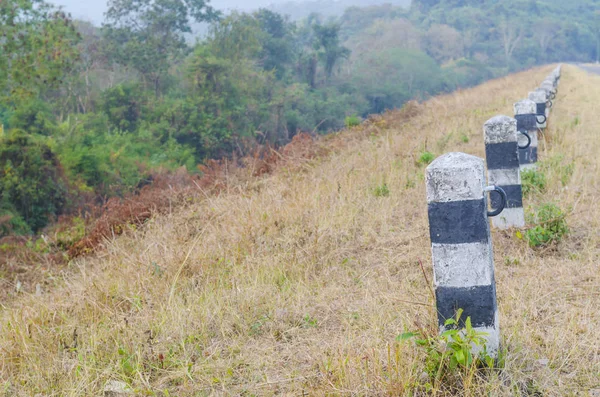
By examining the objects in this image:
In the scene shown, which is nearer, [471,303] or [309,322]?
[471,303]

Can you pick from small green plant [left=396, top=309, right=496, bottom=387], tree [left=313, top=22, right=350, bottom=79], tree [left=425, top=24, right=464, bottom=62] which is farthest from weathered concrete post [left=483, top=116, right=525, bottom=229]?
tree [left=425, top=24, right=464, bottom=62]

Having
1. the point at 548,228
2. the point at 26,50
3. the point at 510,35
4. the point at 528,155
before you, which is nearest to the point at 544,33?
the point at 510,35

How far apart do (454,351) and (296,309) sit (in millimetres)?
1429

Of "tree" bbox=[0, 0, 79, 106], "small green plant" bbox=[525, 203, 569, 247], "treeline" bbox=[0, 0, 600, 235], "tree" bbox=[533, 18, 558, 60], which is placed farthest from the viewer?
"tree" bbox=[533, 18, 558, 60]

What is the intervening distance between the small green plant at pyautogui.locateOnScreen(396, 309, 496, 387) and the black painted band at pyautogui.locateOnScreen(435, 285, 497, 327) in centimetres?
4

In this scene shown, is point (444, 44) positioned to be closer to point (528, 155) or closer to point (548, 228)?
point (528, 155)

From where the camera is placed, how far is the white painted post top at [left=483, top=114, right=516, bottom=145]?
15.6ft

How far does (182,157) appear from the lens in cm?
3334

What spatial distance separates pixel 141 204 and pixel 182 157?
24.9 metres

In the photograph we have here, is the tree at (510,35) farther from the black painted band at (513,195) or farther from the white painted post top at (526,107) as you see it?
the black painted band at (513,195)

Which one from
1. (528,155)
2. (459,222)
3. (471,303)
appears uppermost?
(459,222)

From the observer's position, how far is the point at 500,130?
4.82 m

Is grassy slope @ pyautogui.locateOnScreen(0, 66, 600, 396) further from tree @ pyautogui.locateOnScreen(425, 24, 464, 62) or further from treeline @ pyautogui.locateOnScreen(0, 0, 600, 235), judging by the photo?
tree @ pyautogui.locateOnScreen(425, 24, 464, 62)

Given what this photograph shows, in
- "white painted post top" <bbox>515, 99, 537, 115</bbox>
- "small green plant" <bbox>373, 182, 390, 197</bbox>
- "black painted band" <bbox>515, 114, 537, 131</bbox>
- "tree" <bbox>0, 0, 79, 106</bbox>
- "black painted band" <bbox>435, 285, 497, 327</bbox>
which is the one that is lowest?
"small green plant" <bbox>373, 182, 390, 197</bbox>
